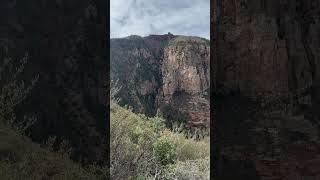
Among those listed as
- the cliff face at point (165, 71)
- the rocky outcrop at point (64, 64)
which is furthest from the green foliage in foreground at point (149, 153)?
the cliff face at point (165, 71)

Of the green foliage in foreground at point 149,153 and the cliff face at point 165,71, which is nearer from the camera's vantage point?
the green foliage in foreground at point 149,153

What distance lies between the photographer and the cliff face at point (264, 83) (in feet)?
17.1

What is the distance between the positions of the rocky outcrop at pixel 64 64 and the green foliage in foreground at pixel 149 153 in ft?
13.0

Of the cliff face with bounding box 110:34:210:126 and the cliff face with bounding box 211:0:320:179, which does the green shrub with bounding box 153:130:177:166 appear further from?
the cliff face with bounding box 110:34:210:126

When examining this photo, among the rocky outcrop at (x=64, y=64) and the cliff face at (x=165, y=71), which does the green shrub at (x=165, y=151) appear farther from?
the cliff face at (x=165, y=71)

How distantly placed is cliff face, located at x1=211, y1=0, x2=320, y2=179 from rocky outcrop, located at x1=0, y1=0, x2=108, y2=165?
60.4 inches

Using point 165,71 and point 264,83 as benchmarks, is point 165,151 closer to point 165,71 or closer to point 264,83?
point 264,83

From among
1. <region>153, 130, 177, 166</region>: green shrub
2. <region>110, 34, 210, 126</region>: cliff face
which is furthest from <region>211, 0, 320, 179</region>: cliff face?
<region>110, 34, 210, 126</region>: cliff face

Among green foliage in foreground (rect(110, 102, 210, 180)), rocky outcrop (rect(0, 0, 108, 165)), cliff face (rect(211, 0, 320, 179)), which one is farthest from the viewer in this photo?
green foliage in foreground (rect(110, 102, 210, 180))

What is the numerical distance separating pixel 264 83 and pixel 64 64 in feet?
7.48

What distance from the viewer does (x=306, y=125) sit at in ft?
16.9

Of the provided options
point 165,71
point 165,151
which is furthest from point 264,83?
point 165,71

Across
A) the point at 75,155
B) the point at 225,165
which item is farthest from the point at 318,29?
the point at 75,155

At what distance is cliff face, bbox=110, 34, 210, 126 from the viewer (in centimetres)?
3412
